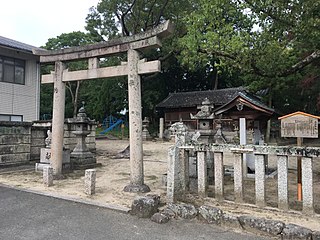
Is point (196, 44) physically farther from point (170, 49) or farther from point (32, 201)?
point (170, 49)

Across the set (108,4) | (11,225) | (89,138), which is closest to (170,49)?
(108,4)

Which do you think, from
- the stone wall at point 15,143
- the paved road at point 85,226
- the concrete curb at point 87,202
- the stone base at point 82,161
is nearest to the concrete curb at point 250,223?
the paved road at point 85,226

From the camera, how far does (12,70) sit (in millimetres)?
16375

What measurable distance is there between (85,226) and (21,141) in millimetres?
8155

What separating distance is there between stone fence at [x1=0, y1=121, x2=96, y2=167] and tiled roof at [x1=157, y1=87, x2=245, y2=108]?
63.9ft

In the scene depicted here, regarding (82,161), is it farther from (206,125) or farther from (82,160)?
(206,125)

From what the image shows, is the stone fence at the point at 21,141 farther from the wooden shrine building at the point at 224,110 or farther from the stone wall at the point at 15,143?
the wooden shrine building at the point at 224,110

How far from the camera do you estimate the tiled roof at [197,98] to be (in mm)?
28688

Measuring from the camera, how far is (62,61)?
8.66 m

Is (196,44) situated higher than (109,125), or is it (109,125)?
(196,44)

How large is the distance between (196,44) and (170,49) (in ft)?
53.0

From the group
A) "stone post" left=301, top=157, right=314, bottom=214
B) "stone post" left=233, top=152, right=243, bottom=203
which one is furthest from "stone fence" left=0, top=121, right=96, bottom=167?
"stone post" left=301, top=157, right=314, bottom=214

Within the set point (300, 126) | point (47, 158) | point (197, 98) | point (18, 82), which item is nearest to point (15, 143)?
point (47, 158)

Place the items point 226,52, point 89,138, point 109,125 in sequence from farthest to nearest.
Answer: point 109,125
point 89,138
point 226,52
